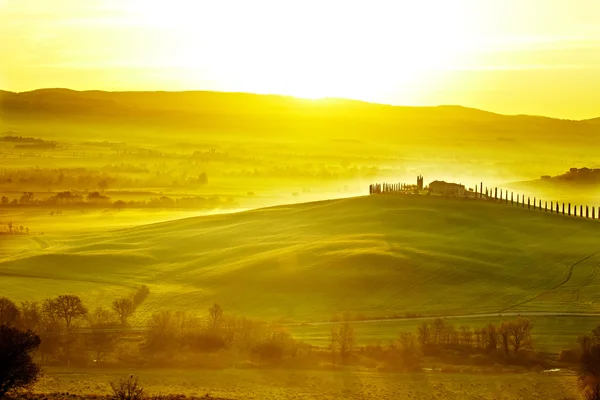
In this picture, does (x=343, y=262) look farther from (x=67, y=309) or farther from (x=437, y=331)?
(x=67, y=309)

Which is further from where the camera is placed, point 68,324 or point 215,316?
point 215,316

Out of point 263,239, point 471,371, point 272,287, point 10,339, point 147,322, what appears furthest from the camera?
point 263,239

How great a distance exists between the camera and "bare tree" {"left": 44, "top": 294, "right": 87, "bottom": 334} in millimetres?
61844

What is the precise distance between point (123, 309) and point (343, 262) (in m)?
21.6

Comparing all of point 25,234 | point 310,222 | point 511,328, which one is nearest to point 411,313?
point 511,328

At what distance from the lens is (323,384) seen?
4934 centimetres

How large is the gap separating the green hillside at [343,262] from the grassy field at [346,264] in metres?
0.13

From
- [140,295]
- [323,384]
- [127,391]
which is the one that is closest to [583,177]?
[140,295]

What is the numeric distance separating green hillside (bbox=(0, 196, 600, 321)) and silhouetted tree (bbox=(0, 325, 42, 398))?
838 inches

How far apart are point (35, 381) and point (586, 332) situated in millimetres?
32034

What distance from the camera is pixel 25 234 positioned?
361ft

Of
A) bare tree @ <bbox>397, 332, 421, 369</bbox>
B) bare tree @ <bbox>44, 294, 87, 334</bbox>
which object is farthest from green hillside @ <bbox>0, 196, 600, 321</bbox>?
bare tree @ <bbox>397, 332, 421, 369</bbox>

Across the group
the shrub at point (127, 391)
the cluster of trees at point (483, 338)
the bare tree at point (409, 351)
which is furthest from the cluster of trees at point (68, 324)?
the cluster of trees at point (483, 338)

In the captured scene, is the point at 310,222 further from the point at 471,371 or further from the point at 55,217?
the point at 471,371
